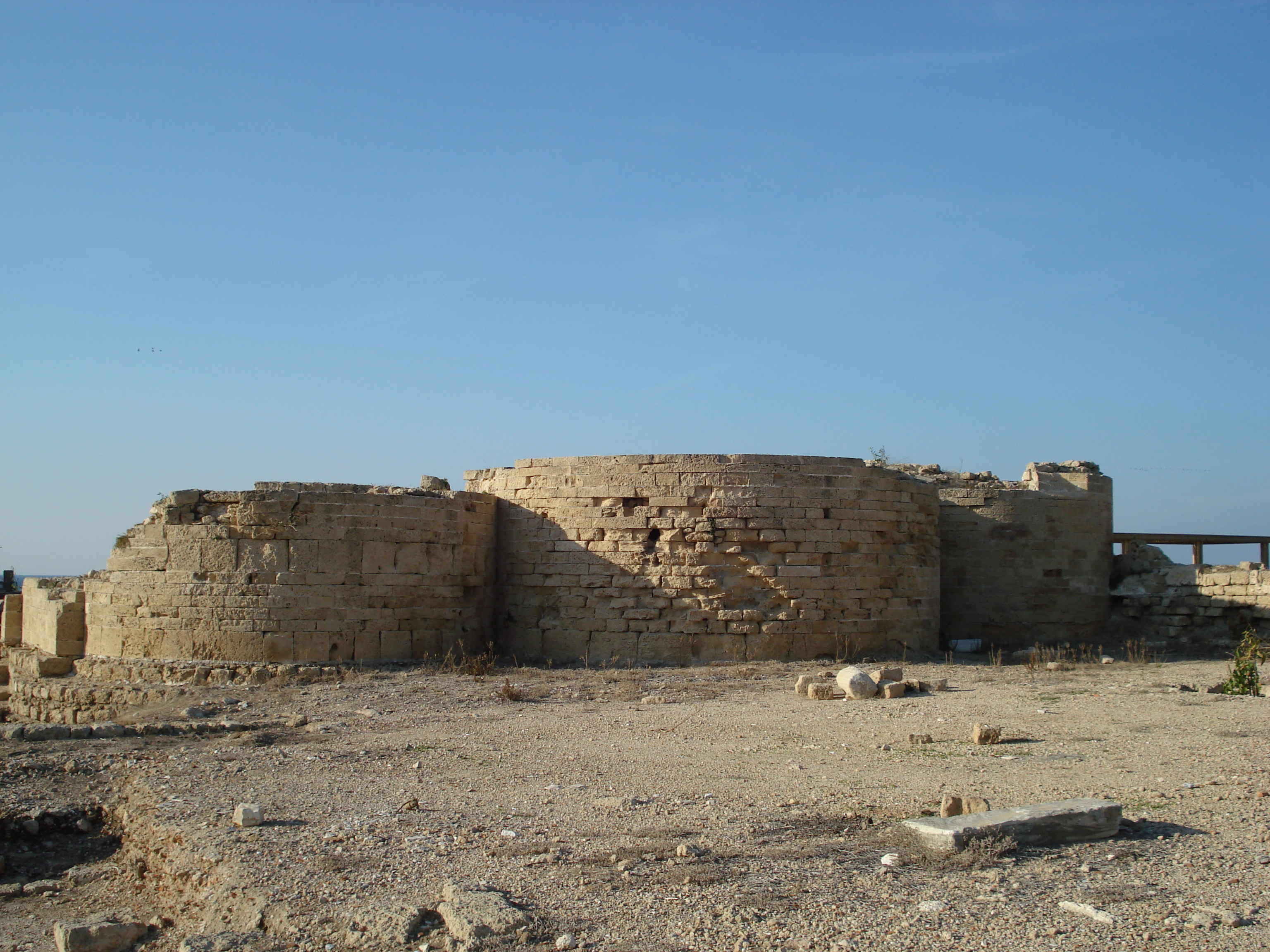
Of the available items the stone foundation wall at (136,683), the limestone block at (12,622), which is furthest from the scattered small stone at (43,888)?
the limestone block at (12,622)

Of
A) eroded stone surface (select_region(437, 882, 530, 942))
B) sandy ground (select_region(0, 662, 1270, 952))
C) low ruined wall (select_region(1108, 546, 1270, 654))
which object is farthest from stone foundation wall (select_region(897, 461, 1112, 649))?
eroded stone surface (select_region(437, 882, 530, 942))

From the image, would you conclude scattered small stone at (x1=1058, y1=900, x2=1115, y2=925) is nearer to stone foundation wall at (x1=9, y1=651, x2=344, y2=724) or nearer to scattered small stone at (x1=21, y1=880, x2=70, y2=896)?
scattered small stone at (x1=21, y1=880, x2=70, y2=896)

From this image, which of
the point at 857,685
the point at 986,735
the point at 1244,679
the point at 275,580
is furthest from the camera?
the point at 275,580

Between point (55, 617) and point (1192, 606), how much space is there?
47.8 ft

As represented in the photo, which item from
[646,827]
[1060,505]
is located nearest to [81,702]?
[646,827]

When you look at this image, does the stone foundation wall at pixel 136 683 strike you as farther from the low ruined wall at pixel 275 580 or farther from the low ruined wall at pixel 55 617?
the low ruined wall at pixel 55 617

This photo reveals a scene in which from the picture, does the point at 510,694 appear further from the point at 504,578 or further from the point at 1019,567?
the point at 1019,567

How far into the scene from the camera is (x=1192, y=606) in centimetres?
1452

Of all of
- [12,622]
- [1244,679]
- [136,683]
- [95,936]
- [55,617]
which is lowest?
[95,936]

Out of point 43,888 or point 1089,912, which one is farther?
point 43,888

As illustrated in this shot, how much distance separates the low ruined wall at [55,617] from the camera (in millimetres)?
11711

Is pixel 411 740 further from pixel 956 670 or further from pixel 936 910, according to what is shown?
pixel 956 670

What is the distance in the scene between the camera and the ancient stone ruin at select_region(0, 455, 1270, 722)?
10.9 metres

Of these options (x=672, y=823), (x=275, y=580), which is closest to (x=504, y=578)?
(x=275, y=580)
